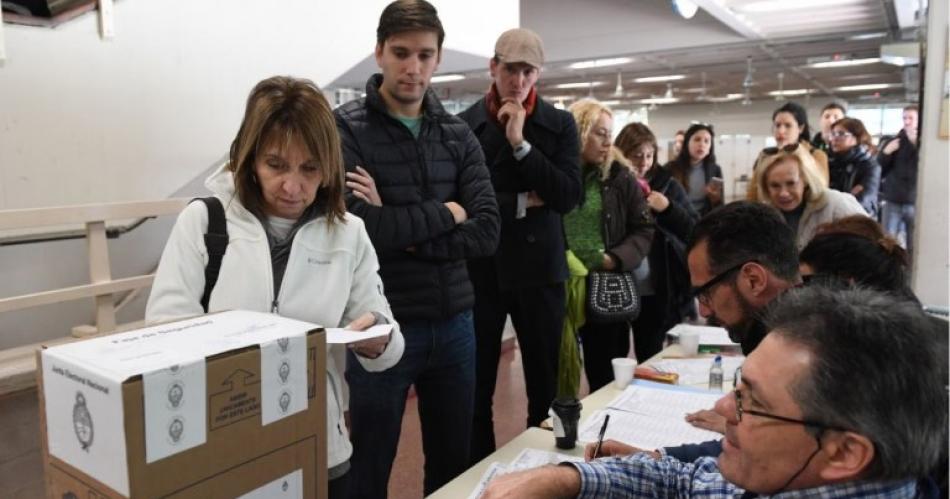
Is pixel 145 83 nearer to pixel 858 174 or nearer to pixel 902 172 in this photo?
pixel 858 174

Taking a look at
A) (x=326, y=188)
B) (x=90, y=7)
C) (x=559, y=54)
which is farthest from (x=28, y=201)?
(x=559, y=54)

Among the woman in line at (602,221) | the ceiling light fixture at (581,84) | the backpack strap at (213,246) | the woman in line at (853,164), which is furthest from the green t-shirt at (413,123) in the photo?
the ceiling light fixture at (581,84)

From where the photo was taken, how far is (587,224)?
9.43 feet

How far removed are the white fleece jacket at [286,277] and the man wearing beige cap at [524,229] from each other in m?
0.92

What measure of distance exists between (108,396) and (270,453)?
24 centimetres

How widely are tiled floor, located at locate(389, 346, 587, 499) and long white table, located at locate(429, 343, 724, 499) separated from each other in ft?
4.07

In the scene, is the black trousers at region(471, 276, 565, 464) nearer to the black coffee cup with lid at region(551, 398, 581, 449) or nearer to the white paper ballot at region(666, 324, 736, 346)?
the white paper ballot at region(666, 324, 736, 346)

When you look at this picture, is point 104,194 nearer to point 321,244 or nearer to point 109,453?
point 321,244

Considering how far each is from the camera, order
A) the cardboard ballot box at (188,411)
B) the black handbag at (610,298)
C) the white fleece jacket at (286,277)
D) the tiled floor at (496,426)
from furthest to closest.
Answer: the tiled floor at (496,426)
the black handbag at (610,298)
the white fleece jacket at (286,277)
the cardboard ballot box at (188,411)

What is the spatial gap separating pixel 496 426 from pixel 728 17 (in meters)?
4.79

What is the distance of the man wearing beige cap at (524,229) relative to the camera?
228cm

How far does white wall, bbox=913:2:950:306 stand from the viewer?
3273 mm

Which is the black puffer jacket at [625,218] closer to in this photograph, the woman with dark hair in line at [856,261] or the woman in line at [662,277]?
the woman in line at [662,277]

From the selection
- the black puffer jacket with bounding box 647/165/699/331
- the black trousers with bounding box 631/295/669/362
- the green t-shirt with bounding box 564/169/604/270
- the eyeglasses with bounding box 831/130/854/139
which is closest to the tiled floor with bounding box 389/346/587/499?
the black trousers with bounding box 631/295/669/362
